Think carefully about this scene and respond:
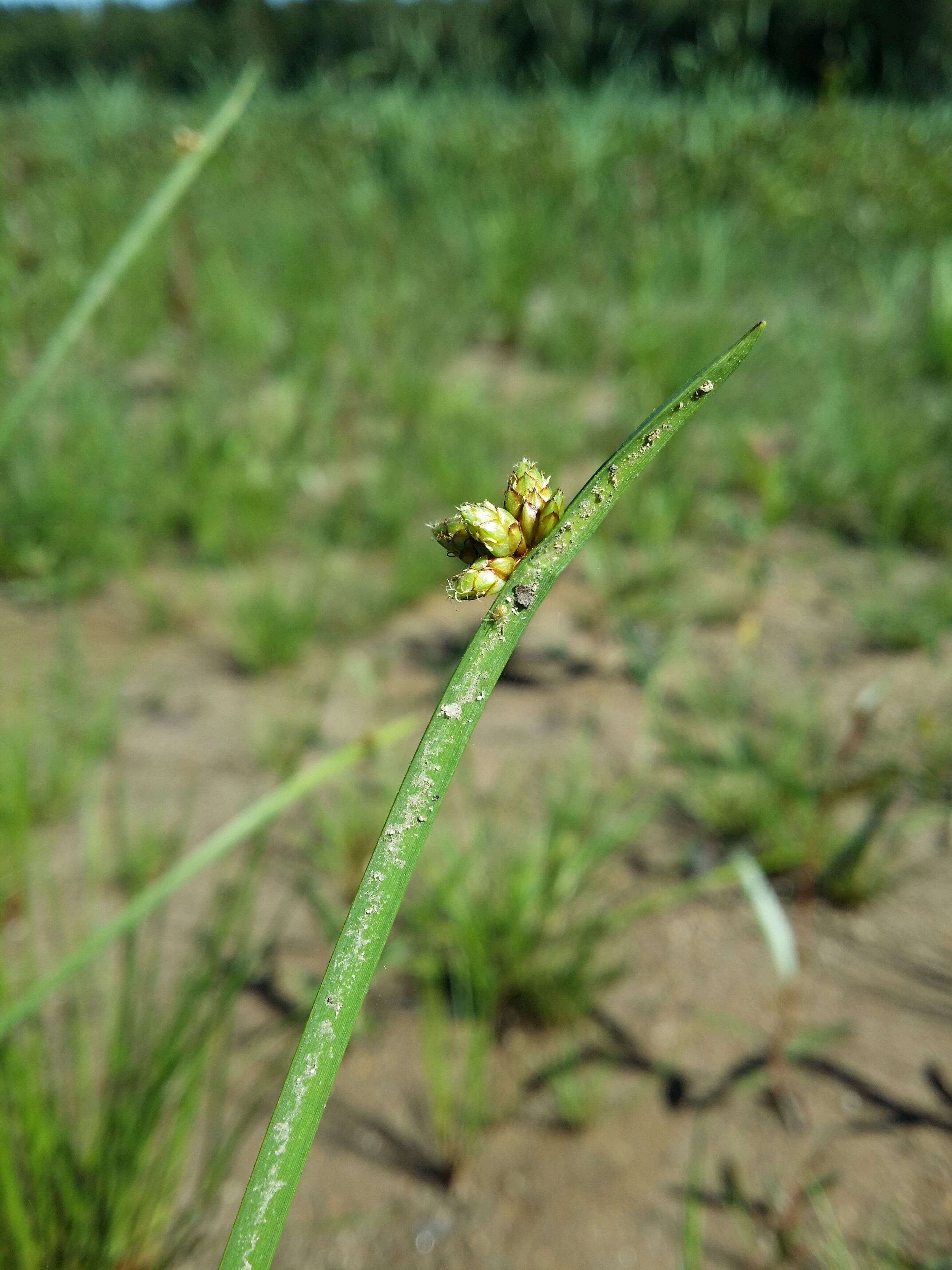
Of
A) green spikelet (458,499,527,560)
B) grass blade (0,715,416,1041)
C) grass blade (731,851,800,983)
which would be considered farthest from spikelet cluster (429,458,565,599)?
grass blade (731,851,800,983)

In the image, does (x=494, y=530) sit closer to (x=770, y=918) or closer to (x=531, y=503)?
(x=531, y=503)

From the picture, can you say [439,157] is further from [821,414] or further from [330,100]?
[821,414]

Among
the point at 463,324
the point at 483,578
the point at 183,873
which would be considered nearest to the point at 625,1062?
the point at 183,873

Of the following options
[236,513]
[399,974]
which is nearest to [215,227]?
[236,513]

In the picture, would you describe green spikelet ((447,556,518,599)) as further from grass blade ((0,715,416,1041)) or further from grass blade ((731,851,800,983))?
grass blade ((731,851,800,983))

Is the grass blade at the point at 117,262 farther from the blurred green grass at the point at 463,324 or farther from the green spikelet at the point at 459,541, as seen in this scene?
the blurred green grass at the point at 463,324
